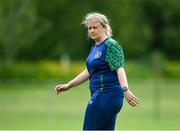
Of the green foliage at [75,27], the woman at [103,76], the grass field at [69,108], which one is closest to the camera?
the woman at [103,76]

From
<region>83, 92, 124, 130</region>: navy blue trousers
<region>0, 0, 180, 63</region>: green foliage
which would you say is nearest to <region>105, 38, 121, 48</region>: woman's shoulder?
<region>83, 92, 124, 130</region>: navy blue trousers

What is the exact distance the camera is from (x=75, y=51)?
60.9 m

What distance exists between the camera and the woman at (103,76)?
9547 millimetres

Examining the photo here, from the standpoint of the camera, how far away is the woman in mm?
9547

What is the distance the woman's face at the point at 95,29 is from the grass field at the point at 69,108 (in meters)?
11.1

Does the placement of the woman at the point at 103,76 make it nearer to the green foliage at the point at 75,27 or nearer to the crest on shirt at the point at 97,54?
the crest on shirt at the point at 97,54

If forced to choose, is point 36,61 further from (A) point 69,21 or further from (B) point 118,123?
(B) point 118,123

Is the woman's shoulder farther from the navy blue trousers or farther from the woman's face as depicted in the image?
the navy blue trousers

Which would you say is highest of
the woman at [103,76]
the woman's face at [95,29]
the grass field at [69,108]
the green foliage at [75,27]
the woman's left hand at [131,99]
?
the green foliage at [75,27]

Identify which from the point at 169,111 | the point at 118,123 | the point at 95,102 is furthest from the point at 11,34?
the point at 95,102

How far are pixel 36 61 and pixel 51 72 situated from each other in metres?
15.1

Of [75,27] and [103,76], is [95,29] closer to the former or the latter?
[103,76]

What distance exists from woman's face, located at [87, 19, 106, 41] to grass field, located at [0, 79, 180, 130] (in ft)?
36.5

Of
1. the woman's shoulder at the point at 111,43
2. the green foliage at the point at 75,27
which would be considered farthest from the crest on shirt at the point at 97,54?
the green foliage at the point at 75,27
